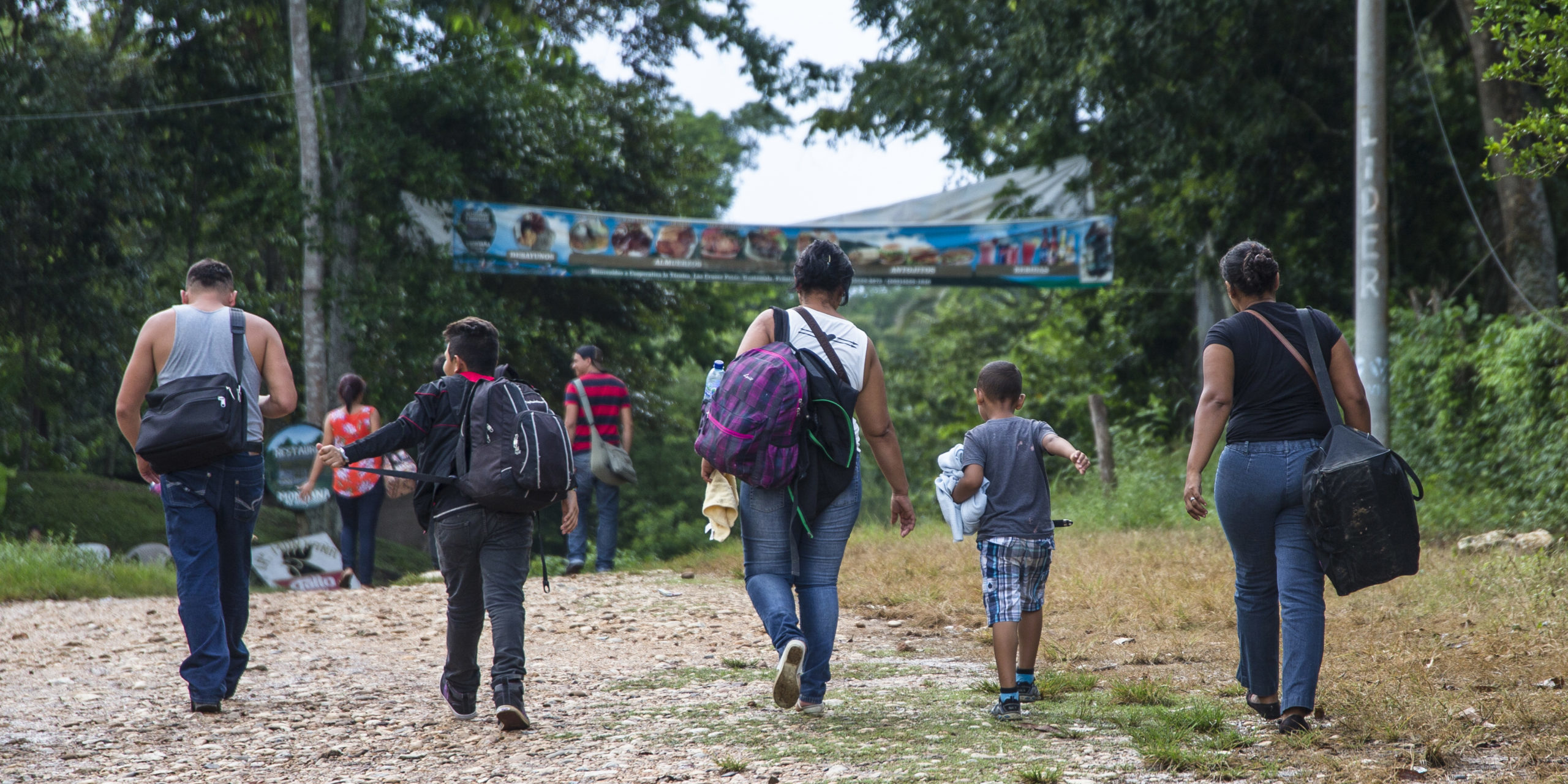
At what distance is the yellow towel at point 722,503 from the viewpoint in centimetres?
486

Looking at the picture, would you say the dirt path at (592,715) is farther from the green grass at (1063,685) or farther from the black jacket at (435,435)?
the black jacket at (435,435)

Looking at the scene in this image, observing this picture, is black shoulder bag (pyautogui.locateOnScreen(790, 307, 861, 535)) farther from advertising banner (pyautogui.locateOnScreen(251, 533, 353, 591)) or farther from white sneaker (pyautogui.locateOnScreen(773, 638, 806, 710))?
advertising banner (pyautogui.locateOnScreen(251, 533, 353, 591))

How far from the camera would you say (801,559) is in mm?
4594

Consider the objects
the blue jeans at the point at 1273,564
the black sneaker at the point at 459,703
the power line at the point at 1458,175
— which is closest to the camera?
the blue jeans at the point at 1273,564

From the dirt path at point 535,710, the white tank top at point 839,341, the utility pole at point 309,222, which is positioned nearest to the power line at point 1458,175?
the dirt path at point 535,710

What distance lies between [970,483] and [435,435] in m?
1.99

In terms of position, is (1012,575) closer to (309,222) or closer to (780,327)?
(780,327)

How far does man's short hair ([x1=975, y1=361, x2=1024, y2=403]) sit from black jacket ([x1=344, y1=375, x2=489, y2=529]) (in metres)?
1.96

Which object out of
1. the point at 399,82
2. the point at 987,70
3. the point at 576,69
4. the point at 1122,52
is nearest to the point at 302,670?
the point at 1122,52

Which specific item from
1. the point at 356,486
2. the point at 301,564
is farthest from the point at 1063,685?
the point at 301,564

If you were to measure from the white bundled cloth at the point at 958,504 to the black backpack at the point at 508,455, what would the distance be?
140 centimetres

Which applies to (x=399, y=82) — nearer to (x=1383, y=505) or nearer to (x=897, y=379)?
(x=1383, y=505)

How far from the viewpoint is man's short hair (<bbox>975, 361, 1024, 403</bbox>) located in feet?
16.2

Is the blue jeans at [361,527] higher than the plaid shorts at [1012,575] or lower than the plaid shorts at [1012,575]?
lower
